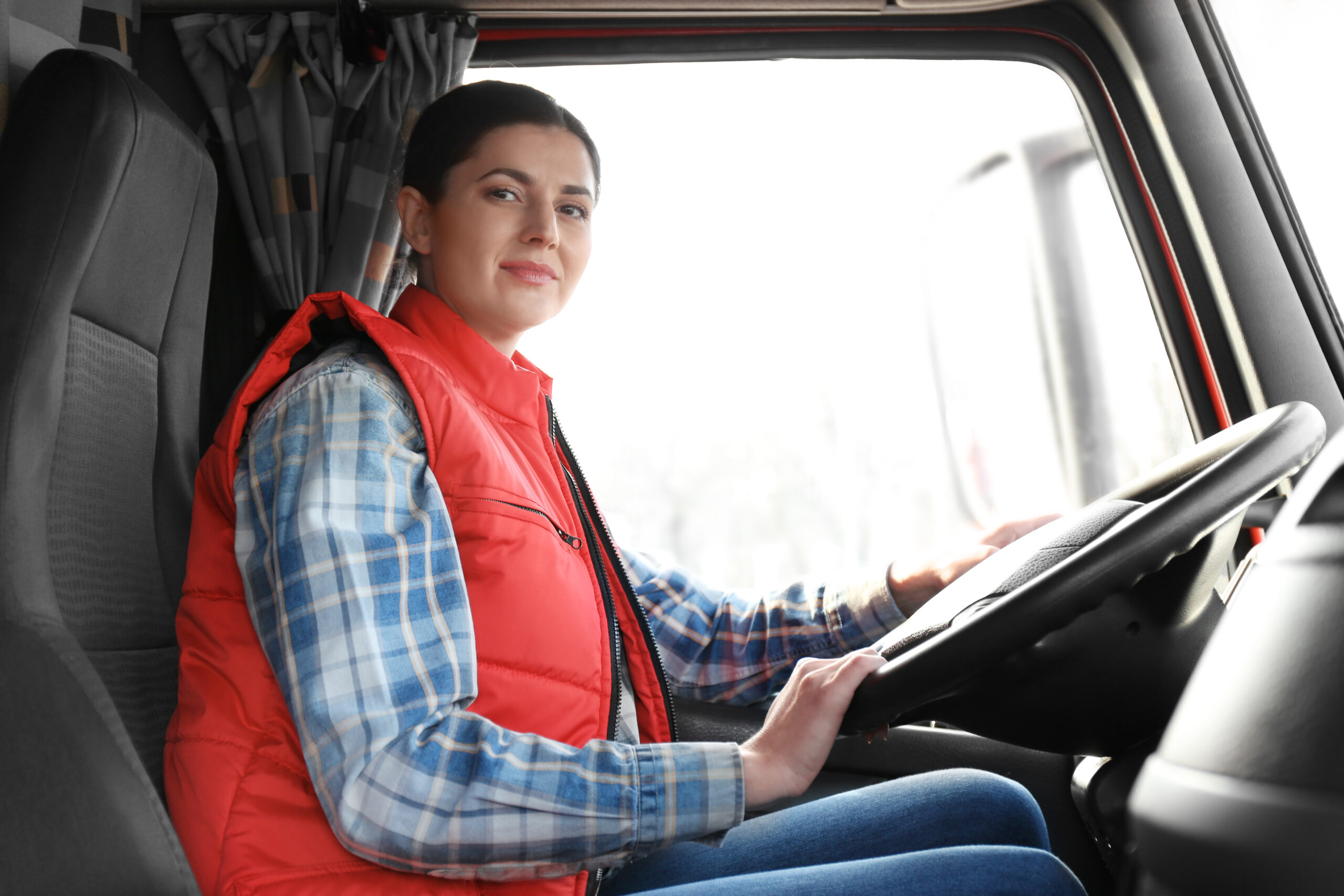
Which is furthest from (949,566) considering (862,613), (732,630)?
(732,630)

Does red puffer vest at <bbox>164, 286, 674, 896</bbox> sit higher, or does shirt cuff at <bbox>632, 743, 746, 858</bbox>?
red puffer vest at <bbox>164, 286, 674, 896</bbox>

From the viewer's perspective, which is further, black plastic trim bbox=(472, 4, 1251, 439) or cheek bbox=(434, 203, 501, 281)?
black plastic trim bbox=(472, 4, 1251, 439)

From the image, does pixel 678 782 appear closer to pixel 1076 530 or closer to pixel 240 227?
pixel 1076 530

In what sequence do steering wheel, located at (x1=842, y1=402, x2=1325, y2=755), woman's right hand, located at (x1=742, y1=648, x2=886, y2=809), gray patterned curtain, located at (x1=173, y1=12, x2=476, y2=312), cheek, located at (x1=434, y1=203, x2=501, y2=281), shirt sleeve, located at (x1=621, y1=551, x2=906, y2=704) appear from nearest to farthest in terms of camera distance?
steering wheel, located at (x1=842, y1=402, x2=1325, y2=755), woman's right hand, located at (x1=742, y1=648, x2=886, y2=809), cheek, located at (x1=434, y1=203, x2=501, y2=281), shirt sleeve, located at (x1=621, y1=551, x2=906, y2=704), gray patterned curtain, located at (x1=173, y1=12, x2=476, y2=312)

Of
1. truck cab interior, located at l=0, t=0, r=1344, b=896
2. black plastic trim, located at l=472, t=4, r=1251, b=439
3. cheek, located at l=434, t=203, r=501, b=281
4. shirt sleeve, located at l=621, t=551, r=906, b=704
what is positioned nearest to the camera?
truck cab interior, located at l=0, t=0, r=1344, b=896

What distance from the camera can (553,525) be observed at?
38.7 inches

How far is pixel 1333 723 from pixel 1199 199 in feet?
4.21

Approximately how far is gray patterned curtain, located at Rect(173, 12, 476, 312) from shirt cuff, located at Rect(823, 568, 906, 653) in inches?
36.0

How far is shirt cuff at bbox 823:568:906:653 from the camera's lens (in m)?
1.29

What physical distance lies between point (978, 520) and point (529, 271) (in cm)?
68

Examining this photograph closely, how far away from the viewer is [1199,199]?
148cm

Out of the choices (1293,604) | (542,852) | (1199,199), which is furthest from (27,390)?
(1199,199)

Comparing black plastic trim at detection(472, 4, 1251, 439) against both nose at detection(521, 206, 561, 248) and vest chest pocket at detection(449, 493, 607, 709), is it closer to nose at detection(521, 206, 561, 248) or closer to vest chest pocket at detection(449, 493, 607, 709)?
nose at detection(521, 206, 561, 248)

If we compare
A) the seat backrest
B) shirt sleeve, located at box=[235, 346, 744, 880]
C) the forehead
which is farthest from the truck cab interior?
the forehead
